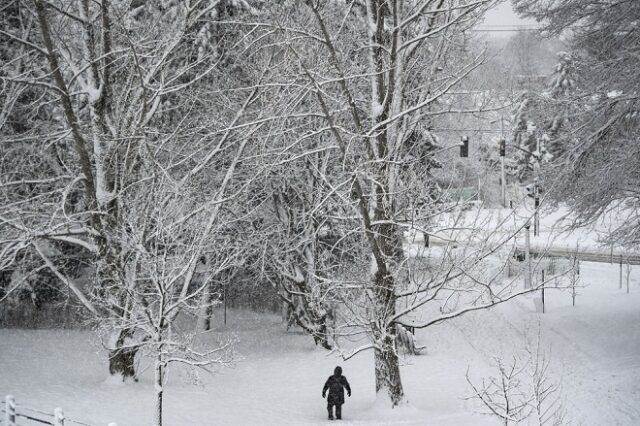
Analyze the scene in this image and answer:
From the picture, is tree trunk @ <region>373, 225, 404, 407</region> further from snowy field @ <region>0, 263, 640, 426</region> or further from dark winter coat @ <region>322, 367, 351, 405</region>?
dark winter coat @ <region>322, 367, 351, 405</region>

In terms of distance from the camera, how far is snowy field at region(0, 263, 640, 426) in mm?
14851

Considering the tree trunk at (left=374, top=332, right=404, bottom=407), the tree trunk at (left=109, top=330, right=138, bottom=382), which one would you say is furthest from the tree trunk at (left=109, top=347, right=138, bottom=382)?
the tree trunk at (left=374, top=332, right=404, bottom=407)

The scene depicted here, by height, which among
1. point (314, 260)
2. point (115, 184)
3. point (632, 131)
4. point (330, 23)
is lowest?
point (314, 260)

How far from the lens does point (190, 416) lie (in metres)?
14.7

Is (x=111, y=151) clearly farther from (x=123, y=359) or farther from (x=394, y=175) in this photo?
(x=394, y=175)

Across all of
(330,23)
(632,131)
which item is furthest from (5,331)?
(632,131)

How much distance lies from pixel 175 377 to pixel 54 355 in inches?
159

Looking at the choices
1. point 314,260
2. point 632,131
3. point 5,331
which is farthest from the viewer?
point 5,331

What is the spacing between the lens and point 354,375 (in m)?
19.8

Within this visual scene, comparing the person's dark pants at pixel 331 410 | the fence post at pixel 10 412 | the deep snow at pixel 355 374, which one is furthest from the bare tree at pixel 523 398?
the fence post at pixel 10 412

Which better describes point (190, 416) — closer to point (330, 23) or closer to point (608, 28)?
point (330, 23)

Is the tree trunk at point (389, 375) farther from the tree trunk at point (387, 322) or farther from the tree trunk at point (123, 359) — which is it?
the tree trunk at point (123, 359)

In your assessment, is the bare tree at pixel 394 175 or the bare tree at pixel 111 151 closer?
the bare tree at pixel 394 175

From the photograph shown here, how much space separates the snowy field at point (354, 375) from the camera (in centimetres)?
1485
